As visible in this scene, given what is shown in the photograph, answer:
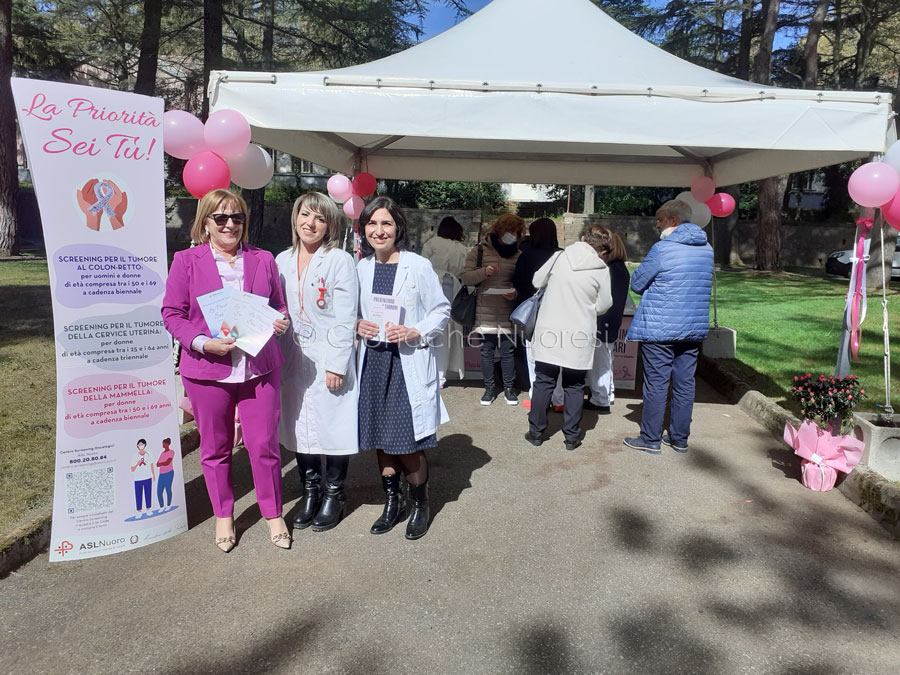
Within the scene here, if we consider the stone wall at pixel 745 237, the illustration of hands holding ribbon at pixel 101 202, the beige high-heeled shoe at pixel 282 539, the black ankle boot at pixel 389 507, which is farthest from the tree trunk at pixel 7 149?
the stone wall at pixel 745 237

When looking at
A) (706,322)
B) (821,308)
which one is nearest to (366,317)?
(706,322)

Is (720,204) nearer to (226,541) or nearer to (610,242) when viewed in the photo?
(610,242)

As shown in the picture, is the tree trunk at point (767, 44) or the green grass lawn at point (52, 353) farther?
the tree trunk at point (767, 44)

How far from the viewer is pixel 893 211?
380cm

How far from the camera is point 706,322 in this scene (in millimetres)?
4586

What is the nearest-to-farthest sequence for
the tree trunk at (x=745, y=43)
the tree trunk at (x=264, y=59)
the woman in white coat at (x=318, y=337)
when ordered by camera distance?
1. the woman in white coat at (x=318, y=337)
2. the tree trunk at (x=264, y=59)
3. the tree trunk at (x=745, y=43)

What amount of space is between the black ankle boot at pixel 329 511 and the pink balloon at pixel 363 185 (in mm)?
4168

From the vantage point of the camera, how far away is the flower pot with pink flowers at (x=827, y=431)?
4.00m

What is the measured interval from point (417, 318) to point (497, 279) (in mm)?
2778

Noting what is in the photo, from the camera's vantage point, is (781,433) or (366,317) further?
(781,433)

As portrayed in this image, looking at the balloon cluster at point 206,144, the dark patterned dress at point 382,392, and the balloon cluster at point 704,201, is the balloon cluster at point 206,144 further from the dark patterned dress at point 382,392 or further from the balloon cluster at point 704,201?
the balloon cluster at point 704,201

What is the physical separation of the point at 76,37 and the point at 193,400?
16958 mm

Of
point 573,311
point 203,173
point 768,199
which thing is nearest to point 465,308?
point 573,311

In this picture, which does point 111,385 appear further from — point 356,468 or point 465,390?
point 465,390
